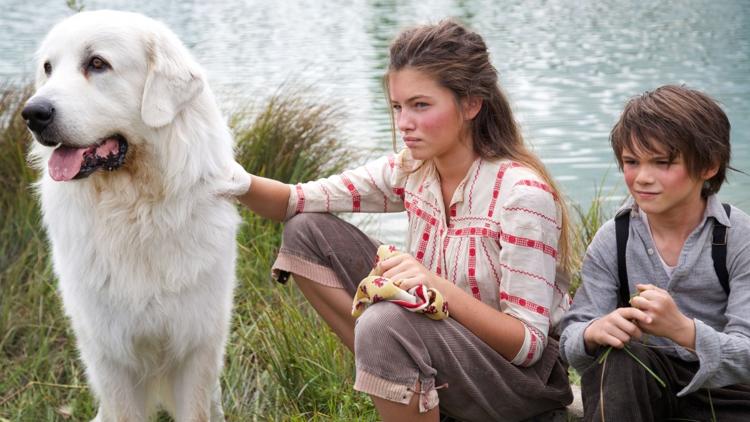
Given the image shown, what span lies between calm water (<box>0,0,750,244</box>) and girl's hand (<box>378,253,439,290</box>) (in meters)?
3.04

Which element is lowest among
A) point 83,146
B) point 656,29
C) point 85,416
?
point 656,29

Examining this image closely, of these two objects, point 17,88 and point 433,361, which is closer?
Answer: point 433,361

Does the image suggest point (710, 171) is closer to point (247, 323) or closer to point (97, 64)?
point (97, 64)

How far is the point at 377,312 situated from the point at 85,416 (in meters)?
1.63

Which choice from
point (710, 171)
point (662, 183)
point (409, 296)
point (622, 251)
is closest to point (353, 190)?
point (409, 296)

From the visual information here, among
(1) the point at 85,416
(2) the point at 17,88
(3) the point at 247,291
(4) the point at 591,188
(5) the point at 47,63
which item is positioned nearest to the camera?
(5) the point at 47,63

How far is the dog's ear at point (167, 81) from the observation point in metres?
2.67

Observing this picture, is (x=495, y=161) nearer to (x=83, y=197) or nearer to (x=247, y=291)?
(x=83, y=197)

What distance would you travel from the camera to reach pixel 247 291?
4293 mm

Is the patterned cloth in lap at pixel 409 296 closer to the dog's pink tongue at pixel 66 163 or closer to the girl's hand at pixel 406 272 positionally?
the girl's hand at pixel 406 272

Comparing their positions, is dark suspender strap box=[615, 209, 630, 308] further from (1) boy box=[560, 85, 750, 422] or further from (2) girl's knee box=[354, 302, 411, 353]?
(2) girl's knee box=[354, 302, 411, 353]

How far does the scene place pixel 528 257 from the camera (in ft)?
8.62

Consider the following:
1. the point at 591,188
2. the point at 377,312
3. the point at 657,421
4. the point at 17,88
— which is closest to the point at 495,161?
the point at 377,312

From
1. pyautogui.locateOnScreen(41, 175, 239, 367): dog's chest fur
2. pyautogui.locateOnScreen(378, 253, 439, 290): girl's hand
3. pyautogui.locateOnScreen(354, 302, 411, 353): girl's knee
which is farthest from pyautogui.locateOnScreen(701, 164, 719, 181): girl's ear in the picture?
pyautogui.locateOnScreen(41, 175, 239, 367): dog's chest fur
